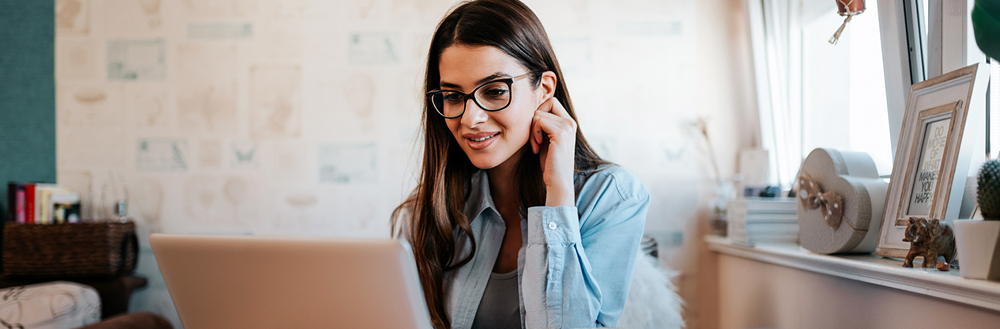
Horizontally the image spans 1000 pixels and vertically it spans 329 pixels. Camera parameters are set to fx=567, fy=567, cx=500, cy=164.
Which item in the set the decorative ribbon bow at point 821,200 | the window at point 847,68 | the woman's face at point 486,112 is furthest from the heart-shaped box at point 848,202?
the woman's face at point 486,112

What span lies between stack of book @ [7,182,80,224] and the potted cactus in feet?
9.06

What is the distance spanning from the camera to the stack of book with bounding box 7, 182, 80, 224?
7.27ft

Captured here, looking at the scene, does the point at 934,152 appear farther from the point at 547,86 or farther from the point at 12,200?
the point at 12,200

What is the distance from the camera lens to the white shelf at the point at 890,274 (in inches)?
34.4

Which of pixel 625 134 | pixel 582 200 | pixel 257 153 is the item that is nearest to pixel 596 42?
pixel 625 134

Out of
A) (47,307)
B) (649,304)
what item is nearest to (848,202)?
(649,304)

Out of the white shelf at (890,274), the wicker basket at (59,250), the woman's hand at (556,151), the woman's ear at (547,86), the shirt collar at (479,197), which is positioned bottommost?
the wicker basket at (59,250)

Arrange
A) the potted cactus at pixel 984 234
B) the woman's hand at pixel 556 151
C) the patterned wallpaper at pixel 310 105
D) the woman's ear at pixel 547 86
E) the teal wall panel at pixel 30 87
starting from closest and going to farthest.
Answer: the potted cactus at pixel 984 234, the woman's hand at pixel 556 151, the woman's ear at pixel 547 86, the patterned wallpaper at pixel 310 105, the teal wall panel at pixel 30 87

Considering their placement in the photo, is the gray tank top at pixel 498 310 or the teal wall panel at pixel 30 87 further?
the teal wall panel at pixel 30 87

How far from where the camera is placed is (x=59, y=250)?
2.13 meters

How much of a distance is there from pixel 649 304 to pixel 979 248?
0.82m

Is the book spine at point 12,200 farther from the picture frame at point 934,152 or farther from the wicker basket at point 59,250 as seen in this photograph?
the picture frame at point 934,152

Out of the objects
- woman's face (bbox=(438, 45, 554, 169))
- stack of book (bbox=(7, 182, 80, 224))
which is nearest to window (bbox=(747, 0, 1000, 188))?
woman's face (bbox=(438, 45, 554, 169))

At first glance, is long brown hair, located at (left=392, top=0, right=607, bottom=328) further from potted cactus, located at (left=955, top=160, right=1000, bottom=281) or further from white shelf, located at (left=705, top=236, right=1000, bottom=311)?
potted cactus, located at (left=955, top=160, right=1000, bottom=281)
